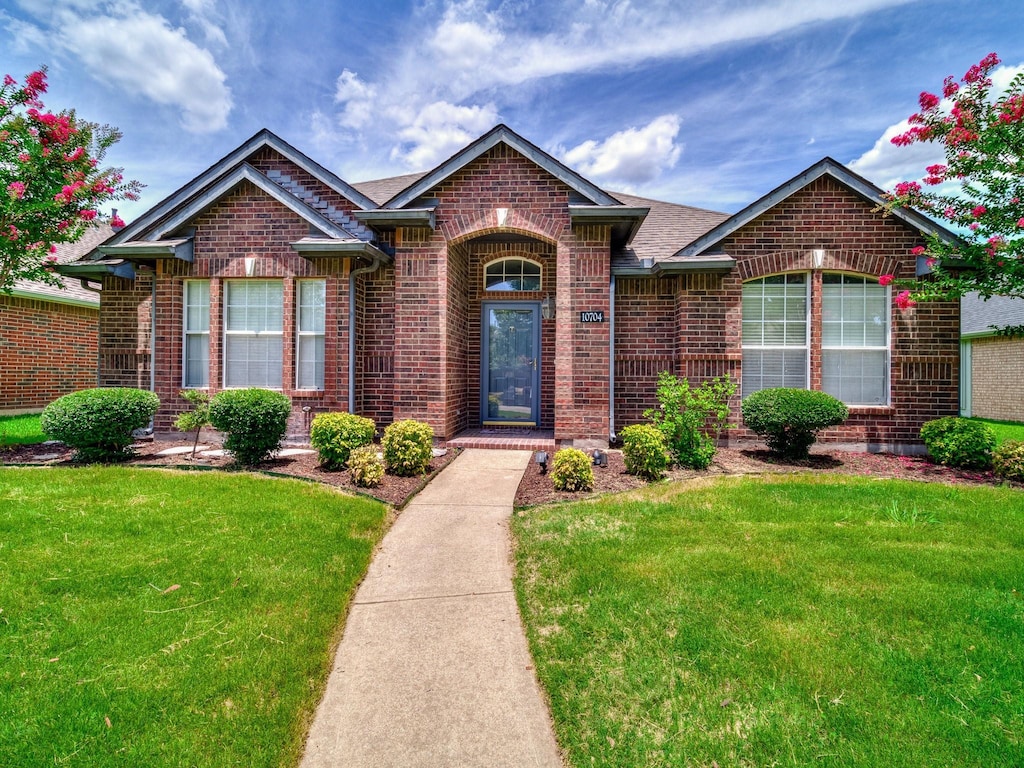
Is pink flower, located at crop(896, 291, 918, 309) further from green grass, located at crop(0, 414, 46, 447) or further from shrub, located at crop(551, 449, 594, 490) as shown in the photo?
green grass, located at crop(0, 414, 46, 447)

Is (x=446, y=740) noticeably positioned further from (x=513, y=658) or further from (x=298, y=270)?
(x=298, y=270)

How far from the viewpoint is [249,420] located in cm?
690

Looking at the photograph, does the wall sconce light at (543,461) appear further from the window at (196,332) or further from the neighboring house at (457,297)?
the window at (196,332)

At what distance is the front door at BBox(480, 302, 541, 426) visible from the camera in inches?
418

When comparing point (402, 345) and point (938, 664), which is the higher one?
point (402, 345)

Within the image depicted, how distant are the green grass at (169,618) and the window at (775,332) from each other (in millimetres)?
7087

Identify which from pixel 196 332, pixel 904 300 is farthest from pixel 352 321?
pixel 904 300

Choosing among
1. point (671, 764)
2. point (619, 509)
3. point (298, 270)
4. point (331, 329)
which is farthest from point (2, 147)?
point (671, 764)

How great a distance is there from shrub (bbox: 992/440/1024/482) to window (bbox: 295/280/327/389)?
1074cm

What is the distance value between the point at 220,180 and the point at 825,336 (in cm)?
1156

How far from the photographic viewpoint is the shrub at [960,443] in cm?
748

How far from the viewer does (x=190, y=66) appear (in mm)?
9125

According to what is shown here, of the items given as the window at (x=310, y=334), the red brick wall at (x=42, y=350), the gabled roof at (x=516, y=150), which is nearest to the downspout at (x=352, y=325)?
the window at (x=310, y=334)

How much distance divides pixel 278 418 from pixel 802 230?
937 cm
